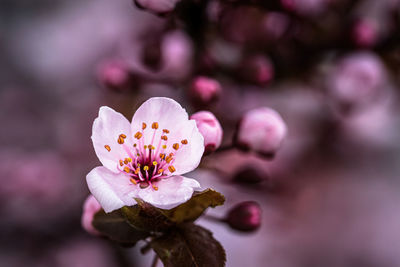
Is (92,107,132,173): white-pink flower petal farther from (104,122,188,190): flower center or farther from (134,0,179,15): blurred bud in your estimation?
(134,0,179,15): blurred bud

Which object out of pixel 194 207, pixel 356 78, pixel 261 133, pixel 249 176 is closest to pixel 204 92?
pixel 261 133

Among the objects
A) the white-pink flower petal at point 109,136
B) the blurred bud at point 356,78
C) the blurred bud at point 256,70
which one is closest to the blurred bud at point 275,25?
the blurred bud at point 256,70

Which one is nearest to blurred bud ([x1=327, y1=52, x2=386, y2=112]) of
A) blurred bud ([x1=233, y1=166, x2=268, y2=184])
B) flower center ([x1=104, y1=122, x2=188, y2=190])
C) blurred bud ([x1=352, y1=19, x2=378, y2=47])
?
blurred bud ([x1=352, y1=19, x2=378, y2=47])

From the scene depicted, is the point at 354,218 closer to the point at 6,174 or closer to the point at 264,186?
the point at 264,186

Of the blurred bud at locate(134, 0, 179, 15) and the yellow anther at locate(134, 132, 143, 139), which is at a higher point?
the blurred bud at locate(134, 0, 179, 15)

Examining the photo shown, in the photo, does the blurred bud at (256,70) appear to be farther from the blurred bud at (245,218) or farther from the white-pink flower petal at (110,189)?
the white-pink flower petal at (110,189)

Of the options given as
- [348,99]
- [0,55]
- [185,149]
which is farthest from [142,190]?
[0,55]

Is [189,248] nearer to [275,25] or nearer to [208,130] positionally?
[208,130]
